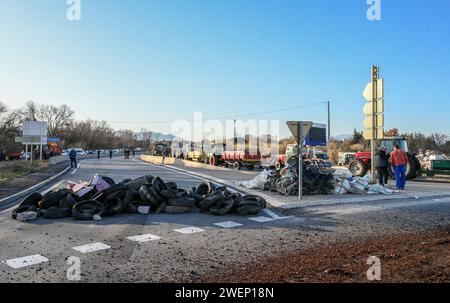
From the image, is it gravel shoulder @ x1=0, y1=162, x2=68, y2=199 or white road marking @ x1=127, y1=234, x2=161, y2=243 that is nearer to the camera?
white road marking @ x1=127, y1=234, x2=161, y2=243

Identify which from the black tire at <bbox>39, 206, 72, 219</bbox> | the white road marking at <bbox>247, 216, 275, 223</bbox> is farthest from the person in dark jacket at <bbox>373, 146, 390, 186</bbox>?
the black tire at <bbox>39, 206, 72, 219</bbox>

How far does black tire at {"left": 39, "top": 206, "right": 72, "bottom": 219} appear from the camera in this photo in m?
9.09

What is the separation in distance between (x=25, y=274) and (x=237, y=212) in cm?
576

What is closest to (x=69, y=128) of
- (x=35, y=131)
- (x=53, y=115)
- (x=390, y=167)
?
(x=53, y=115)

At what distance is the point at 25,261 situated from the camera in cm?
571

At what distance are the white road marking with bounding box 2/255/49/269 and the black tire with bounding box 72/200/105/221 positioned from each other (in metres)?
3.00

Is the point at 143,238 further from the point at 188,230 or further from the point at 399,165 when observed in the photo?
the point at 399,165

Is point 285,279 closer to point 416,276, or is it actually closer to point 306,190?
point 416,276

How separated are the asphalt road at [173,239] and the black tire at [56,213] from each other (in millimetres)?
183

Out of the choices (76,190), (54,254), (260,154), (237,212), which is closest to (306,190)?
(237,212)

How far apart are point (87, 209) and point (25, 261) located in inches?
141

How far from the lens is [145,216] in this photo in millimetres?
9648

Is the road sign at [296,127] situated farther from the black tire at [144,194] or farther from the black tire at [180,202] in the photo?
the black tire at [144,194]

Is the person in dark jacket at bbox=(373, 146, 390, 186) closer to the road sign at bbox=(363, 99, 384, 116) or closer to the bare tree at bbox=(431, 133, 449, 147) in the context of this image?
the road sign at bbox=(363, 99, 384, 116)
